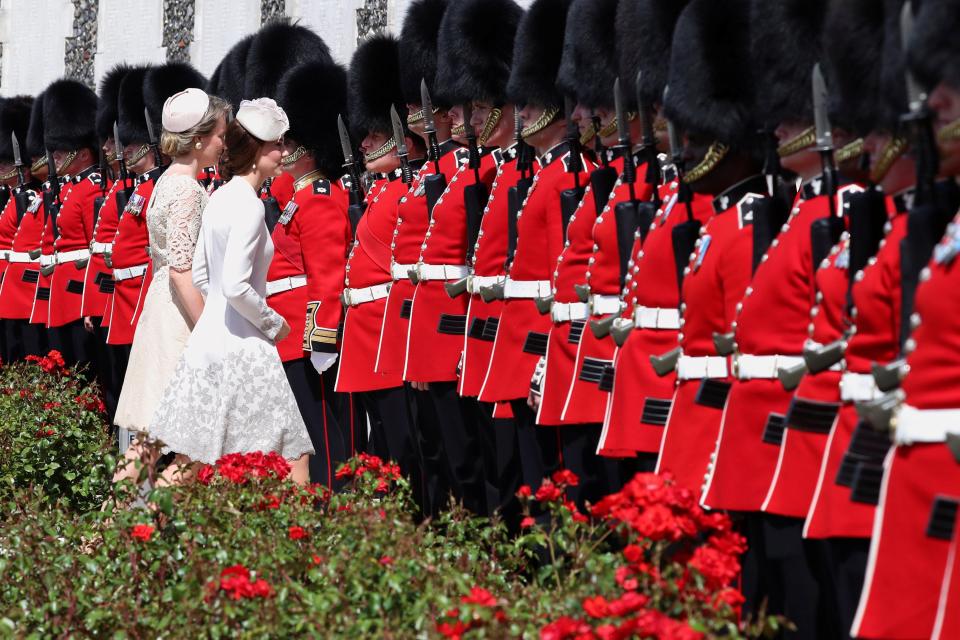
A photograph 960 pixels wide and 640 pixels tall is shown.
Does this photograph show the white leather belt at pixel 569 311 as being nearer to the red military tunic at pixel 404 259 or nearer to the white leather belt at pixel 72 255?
the red military tunic at pixel 404 259

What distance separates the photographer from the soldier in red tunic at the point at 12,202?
1126cm

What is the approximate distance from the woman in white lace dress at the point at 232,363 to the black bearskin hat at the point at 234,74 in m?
3.67

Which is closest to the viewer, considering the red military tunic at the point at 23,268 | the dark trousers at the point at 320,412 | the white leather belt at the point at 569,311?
the white leather belt at the point at 569,311

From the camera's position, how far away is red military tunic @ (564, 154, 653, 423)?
5008 millimetres

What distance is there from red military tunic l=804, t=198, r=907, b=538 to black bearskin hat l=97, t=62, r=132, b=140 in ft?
25.2

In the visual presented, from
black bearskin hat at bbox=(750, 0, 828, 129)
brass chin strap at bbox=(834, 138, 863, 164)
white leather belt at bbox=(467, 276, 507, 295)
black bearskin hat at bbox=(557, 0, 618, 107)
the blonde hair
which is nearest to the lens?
brass chin strap at bbox=(834, 138, 863, 164)

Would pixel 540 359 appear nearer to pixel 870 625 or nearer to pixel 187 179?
pixel 187 179

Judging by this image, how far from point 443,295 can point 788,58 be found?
245 centimetres

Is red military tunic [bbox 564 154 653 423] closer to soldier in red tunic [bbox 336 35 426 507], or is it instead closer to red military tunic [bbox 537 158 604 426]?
red military tunic [bbox 537 158 604 426]

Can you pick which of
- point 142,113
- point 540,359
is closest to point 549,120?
point 540,359

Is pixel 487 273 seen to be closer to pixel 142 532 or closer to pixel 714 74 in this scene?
pixel 714 74

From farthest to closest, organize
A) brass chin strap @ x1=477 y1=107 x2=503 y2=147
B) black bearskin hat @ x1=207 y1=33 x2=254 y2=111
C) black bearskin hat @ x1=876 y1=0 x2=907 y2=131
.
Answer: black bearskin hat @ x1=207 y1=33 x2=254 y2=111
brass chin strap @ x1=477 y1=107 x2=503 y2=147
black bearskin hat @ x1=876 y1=0 x2=907 y2=131

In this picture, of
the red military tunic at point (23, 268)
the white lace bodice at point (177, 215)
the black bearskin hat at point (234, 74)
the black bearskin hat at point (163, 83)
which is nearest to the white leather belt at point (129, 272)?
the black bearskin hat at point (234, 74)

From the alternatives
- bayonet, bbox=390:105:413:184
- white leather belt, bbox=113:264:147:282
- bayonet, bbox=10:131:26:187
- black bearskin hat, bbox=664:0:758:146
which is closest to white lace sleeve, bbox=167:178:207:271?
bayonet, bbox=390:105:413:184
